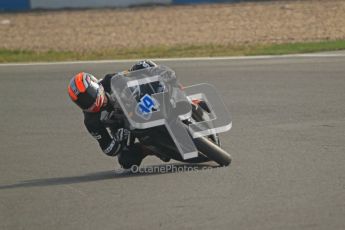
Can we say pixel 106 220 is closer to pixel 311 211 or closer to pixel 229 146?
pixel 311 211

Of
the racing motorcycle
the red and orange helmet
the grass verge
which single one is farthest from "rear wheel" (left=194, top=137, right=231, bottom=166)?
the grass verge

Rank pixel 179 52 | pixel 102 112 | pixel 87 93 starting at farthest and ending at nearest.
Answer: pixel 179 52
pixel 102 112
pixel 87 93

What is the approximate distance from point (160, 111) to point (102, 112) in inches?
21.7

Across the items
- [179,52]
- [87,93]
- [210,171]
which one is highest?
[87,93]

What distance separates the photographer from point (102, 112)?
7691 millimetres

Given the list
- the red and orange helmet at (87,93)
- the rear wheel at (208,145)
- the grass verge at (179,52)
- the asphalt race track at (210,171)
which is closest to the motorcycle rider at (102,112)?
the red and orange helmet at (87,93)

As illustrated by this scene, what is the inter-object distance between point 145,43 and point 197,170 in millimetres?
12002

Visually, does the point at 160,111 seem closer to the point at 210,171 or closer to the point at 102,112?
the point at 102,112

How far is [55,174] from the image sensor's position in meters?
8.20

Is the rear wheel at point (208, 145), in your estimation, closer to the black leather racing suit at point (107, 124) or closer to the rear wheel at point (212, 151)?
the rear wheel at point (212, 151)

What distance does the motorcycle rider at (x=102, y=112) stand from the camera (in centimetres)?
750

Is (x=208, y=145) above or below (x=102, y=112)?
below

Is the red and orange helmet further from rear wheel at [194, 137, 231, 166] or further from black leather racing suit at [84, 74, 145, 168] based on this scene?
rear wheel at [194, 137, 231, 166]

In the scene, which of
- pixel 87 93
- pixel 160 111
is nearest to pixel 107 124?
pixel 87 93
